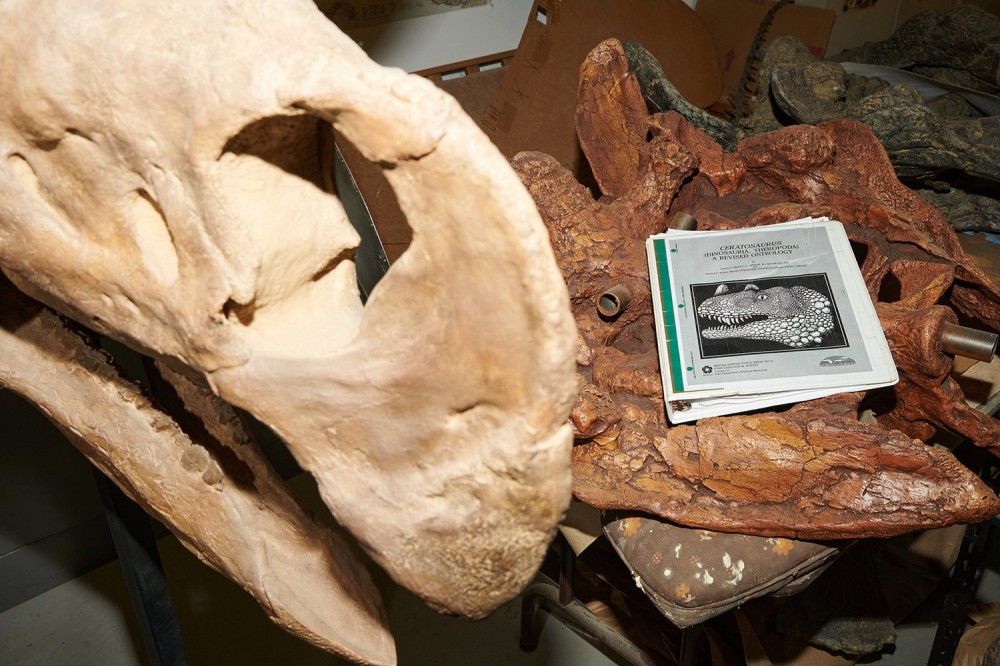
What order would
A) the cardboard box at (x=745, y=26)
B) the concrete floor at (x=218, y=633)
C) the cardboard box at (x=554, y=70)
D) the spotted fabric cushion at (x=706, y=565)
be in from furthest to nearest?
the cardboard box at (x=745, y=26)
the cardboard box at (x=554, y=70)
the concrete floor at (x=218, y=633)
the spotted fabric cushion at (x=706, y=565)

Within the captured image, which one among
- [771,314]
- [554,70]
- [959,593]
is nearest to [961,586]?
[959,593]

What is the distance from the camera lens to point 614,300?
1.58 metres

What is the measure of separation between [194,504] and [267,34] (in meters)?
0.67

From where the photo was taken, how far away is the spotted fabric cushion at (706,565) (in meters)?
1.29

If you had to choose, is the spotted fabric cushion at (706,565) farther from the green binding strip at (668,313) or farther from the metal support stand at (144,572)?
the metal support stand at (144,572)

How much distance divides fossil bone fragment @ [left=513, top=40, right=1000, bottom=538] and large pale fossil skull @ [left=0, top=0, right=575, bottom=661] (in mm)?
606

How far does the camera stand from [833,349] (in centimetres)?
150

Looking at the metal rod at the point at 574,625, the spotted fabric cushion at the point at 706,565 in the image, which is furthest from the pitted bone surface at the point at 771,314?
the metal rod at the point at 574,625

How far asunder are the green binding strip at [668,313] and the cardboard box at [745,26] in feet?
5.82

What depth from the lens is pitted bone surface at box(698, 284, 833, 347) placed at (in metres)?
1.54

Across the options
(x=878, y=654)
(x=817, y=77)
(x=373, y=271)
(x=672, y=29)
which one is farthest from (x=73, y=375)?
(x=672, y=29)

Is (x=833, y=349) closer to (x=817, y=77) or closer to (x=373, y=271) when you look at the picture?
(x=373, y=271)

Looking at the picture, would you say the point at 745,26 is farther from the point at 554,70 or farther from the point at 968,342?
the point at 968,342

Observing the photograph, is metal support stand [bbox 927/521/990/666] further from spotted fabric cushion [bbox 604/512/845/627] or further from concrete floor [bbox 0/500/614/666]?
concrete floor [bbox 0/500/614/666]
